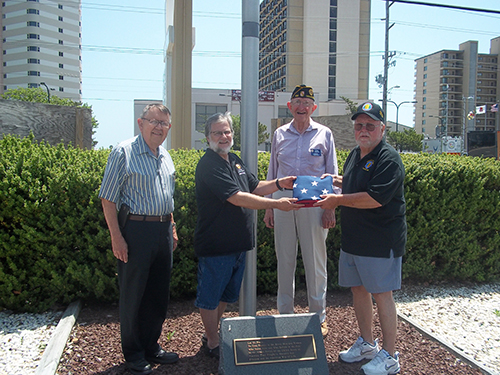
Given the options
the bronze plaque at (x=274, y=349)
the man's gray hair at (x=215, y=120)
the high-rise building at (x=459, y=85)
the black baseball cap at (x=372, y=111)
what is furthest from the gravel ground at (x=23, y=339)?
the high-rise building at (x=459, y=85)

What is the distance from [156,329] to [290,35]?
9493 cm

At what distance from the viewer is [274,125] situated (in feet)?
58.4

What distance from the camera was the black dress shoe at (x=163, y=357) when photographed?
3689mm

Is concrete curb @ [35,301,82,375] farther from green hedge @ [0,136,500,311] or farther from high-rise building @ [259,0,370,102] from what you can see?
high-rise building @ [259,0,370,102]

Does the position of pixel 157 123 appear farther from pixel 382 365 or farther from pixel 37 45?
pixel 37 45

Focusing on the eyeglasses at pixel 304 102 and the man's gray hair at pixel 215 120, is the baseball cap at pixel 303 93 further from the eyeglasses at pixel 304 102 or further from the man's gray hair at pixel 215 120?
the man's gray hair at pixel 215 120

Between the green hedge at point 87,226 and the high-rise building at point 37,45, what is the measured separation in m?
103

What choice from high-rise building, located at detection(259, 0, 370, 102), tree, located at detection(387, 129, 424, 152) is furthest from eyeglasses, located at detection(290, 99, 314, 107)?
high-rise building, located at detection(259, 0, 370, 102)

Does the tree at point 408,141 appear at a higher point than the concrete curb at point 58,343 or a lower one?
higher

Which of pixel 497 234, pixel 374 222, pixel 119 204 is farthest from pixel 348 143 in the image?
pixel 119 204

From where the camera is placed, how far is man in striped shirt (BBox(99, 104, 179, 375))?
131 inches

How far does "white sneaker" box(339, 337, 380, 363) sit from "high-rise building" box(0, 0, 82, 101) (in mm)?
105804

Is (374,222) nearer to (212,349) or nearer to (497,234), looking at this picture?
(212,349)

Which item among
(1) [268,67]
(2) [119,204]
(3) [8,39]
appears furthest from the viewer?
(1) [268,67]
